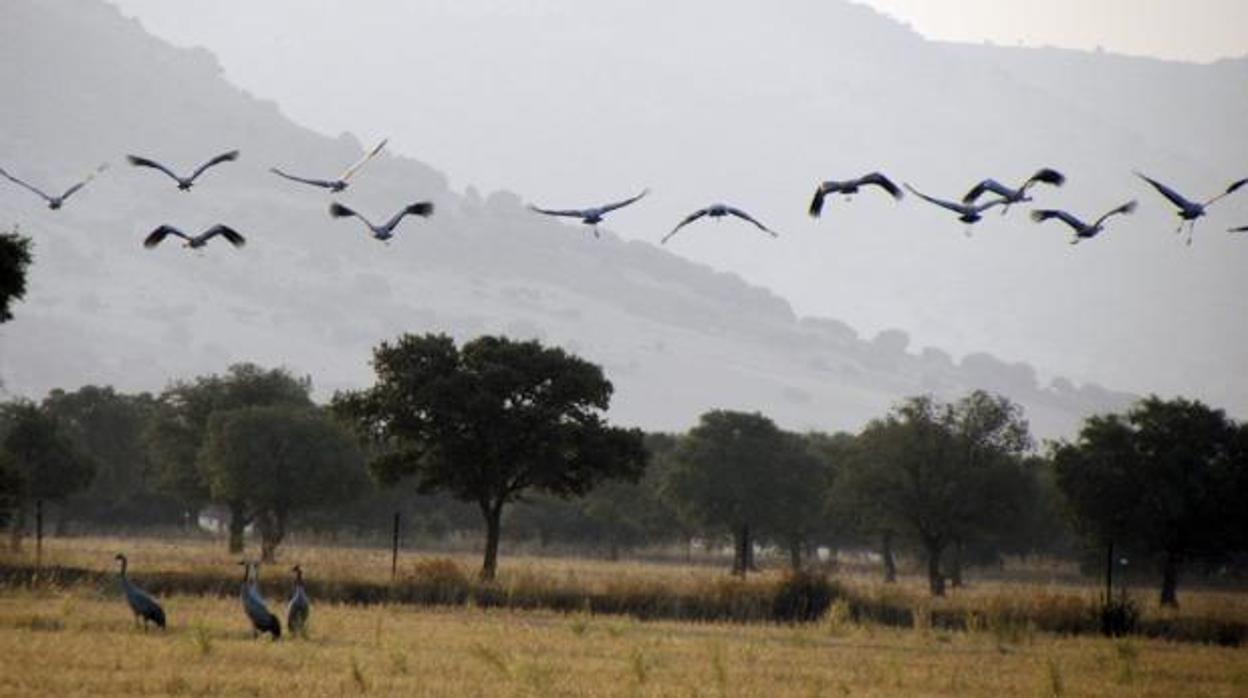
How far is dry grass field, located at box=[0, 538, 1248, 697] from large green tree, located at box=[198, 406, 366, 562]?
37.7m

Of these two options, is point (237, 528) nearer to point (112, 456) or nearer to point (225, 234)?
point (112, 456)

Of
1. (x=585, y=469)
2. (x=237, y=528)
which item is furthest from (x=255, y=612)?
(x=237, y=528)

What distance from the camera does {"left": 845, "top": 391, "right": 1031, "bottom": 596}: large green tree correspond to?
80.6 m

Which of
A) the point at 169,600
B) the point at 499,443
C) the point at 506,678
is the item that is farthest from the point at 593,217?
the point at 499,443

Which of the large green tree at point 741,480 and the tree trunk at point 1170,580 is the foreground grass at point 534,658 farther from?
the large green tree at point 741,480

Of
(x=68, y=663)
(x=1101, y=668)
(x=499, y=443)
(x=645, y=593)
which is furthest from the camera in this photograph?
(x=499, y=443)

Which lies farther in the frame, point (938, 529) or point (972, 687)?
point (938, 529)

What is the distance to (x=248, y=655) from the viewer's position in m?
29.4

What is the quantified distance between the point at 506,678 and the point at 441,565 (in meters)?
25.3

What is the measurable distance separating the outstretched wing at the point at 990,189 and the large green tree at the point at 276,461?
179 ft

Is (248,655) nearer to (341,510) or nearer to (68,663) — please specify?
(68,663)

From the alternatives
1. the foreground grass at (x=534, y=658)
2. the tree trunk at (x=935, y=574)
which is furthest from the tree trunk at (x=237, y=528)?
the foreground grass at (x=534, y=658)

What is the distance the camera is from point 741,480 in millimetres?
100125

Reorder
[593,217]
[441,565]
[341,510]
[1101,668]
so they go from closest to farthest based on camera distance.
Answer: [593,217]
[1101,668]
[441,565]
[341,510]
